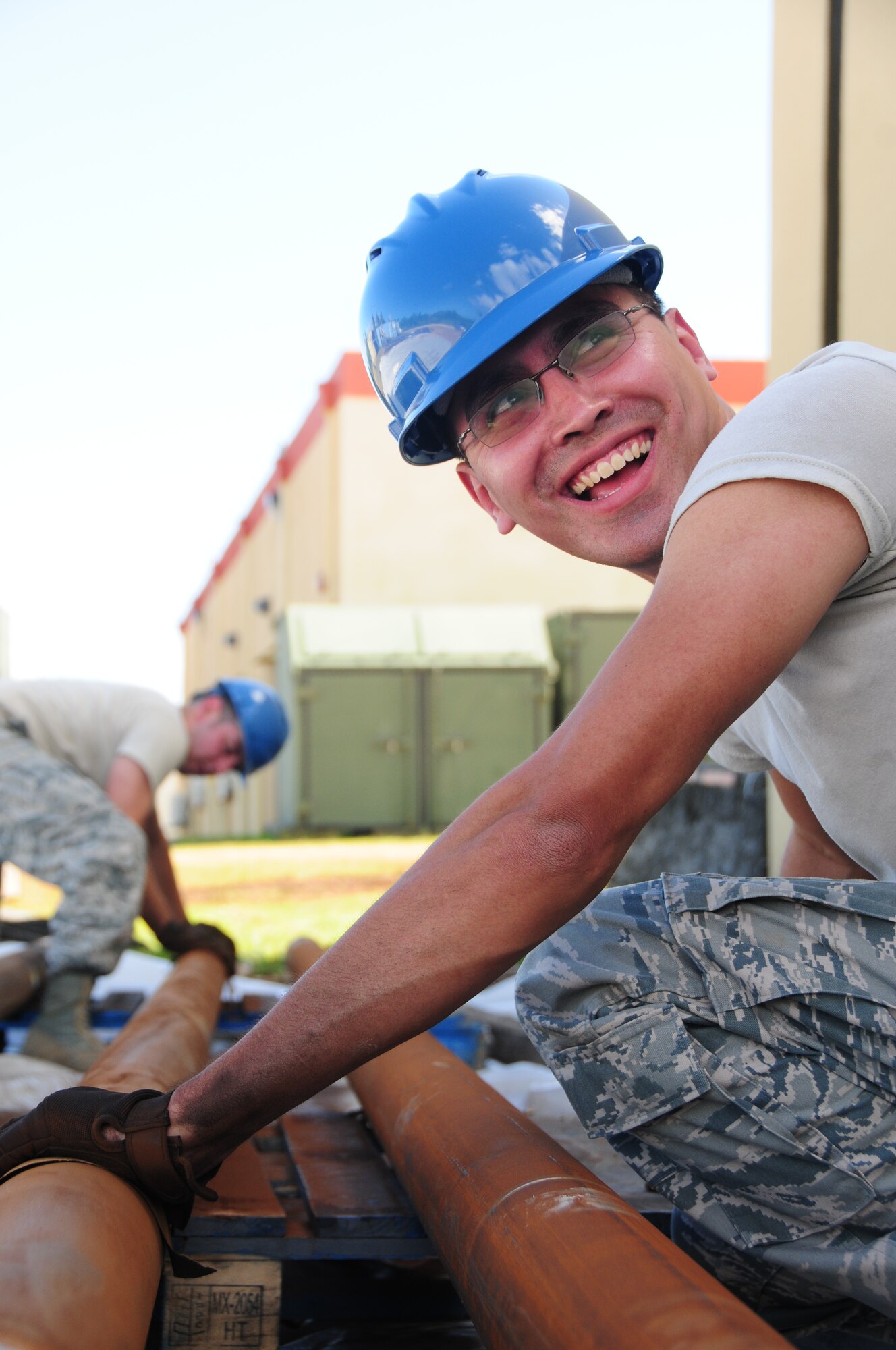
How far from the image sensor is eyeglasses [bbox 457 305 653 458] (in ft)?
5.92

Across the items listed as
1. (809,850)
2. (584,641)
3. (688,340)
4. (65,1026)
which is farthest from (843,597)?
(584,641)

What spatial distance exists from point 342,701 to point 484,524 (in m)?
3.76

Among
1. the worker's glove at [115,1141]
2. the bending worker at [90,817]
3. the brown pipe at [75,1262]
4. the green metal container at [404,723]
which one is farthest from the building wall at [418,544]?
the brown pipe at [75,1262]

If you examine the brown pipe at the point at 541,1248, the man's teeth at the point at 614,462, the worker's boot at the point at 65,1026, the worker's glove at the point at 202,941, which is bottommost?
the worker's boot at the point at 65,1026

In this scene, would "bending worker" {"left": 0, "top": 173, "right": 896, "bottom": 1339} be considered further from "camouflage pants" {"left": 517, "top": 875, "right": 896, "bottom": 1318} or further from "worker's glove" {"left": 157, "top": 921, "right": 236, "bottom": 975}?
"worker's glove" {"left": 157, "top": 921, "right": 236, "bottom": 975}

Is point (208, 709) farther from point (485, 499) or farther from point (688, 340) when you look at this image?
point (688, 340)

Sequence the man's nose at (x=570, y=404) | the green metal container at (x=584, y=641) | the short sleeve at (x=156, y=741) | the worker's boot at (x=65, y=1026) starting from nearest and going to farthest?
the man's nose at (x=570, y=404)
the worker's boot at (x=65, y=1026)
the short sleeve at (x=156, y=741)
the green metal container at (x=584, y=641)

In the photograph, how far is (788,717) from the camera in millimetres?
1635

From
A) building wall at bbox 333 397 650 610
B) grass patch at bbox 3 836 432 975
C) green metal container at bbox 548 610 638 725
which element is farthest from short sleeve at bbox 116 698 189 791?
building wall at bbox 333 397 650 610

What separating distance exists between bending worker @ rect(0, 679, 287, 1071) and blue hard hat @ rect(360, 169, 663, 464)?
242 centimetres

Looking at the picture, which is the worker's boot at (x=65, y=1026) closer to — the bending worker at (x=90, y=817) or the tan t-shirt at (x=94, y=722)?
the bending worker at (x=90, y=817)

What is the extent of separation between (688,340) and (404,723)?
1107 cm

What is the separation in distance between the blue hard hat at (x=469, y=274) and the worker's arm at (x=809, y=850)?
3.07 feet

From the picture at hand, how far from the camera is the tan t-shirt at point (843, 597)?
1255mm
